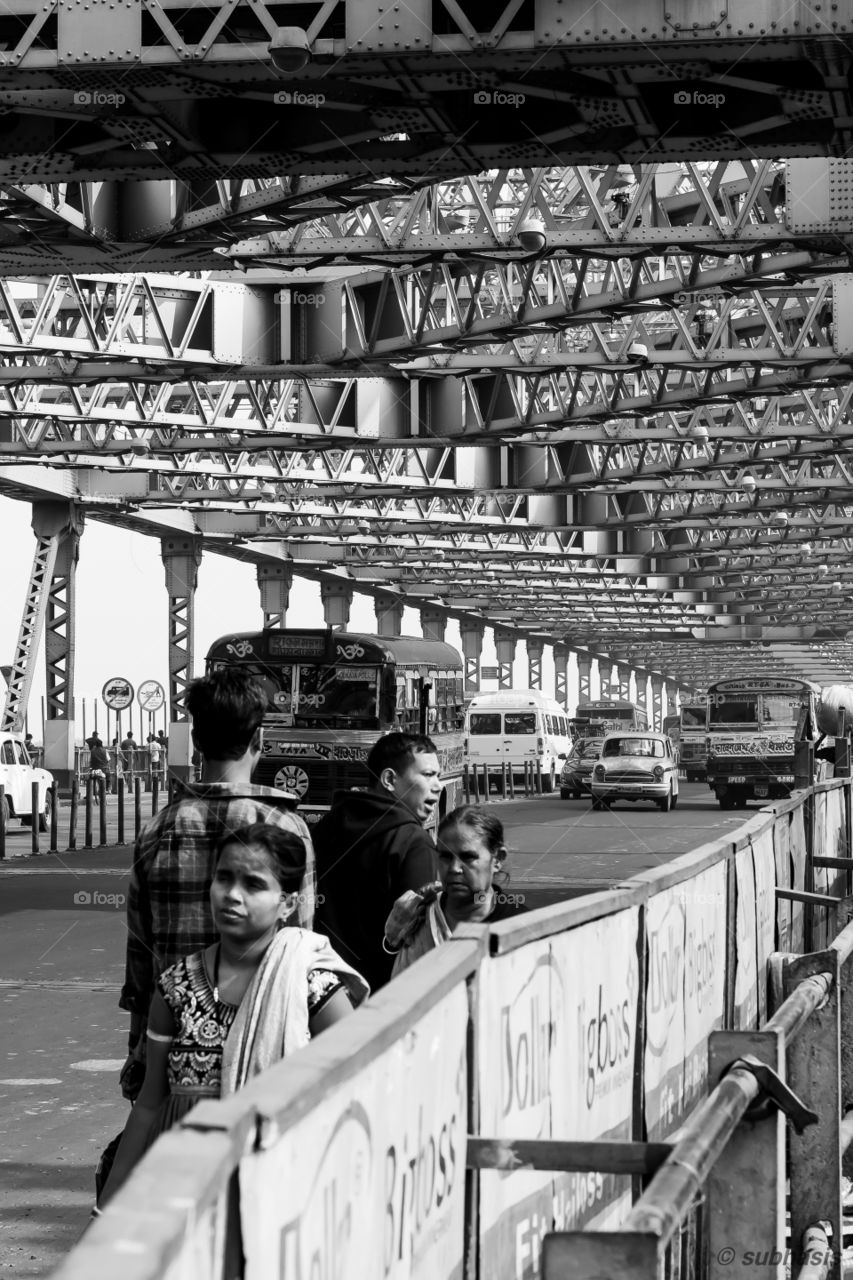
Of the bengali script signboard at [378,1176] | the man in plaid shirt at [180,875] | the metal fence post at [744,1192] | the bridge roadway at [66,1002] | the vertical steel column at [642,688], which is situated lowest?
the bridge roadway at [66,1002]

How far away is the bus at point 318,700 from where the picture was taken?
27.4 meters

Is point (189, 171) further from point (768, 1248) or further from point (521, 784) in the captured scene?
point (521, 784)

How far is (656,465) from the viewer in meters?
41.9

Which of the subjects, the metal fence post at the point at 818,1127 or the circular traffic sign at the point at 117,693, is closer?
the metal fence post at the point at 818,1127

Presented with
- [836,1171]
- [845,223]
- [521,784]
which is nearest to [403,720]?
[845,223]

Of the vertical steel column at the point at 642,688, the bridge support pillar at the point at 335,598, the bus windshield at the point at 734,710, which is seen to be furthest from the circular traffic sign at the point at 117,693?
the vertical steel column at the point at 642,688

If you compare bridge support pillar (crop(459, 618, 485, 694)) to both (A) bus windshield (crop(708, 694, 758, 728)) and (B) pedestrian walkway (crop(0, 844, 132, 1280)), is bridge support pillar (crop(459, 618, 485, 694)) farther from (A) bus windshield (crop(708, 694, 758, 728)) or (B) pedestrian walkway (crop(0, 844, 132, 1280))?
(B) pedestrian walkway (crop(0, 844, 132, 1280))

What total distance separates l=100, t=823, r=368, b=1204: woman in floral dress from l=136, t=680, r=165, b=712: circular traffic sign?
41.9 m

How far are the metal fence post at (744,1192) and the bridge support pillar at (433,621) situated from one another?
83.1 metres

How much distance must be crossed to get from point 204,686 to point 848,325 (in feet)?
79.9

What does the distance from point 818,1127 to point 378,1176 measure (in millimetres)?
3194

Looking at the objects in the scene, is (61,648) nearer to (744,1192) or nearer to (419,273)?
(419,273)

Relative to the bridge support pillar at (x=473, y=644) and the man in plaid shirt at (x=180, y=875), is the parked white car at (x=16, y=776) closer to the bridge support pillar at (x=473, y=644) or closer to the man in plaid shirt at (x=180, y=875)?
the man in plaid shirt at (x=180, y=875)

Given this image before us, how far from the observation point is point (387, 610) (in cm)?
7919
